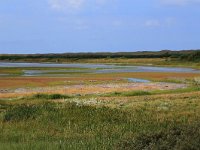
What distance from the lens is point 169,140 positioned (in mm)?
7812

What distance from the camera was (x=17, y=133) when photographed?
42.2 ft

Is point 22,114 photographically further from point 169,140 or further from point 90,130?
point 169,140

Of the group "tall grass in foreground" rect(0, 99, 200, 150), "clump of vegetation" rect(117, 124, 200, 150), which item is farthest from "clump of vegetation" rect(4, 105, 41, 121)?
"clump of vegetation" rect(117, 124, 200, 150)

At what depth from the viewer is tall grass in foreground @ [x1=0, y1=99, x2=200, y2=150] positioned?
26.4ft

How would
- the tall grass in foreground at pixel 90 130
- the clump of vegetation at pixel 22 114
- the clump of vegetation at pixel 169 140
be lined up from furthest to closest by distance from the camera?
the clump of vegetation at pixel 22 114 < the tall grass in foreground at pixel 90 130 < the clump of vegetation at pixel 169 140

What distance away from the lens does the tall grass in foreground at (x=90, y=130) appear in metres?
8.05

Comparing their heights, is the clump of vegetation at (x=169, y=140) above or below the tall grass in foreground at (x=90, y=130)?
above

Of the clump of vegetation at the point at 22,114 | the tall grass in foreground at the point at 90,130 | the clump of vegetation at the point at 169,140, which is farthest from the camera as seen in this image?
the clump of vegetation at the point at 22,114

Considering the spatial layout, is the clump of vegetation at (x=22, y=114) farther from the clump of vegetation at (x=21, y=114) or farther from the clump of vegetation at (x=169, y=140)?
the clump of vegetation at (x=169, y=140)

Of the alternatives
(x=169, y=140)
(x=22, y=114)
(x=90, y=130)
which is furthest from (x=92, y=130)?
(x=169, y=140)

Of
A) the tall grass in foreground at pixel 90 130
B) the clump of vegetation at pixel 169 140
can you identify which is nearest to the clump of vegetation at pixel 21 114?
the tall grass in foreground at pixel 90 130

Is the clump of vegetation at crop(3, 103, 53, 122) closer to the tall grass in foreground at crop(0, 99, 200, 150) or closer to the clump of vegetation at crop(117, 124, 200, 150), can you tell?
the tall grass in foreground at crop(0, 99, 200, 150)

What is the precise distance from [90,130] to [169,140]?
→ 5668 millimetres

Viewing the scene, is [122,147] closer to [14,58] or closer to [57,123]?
[57,123]
